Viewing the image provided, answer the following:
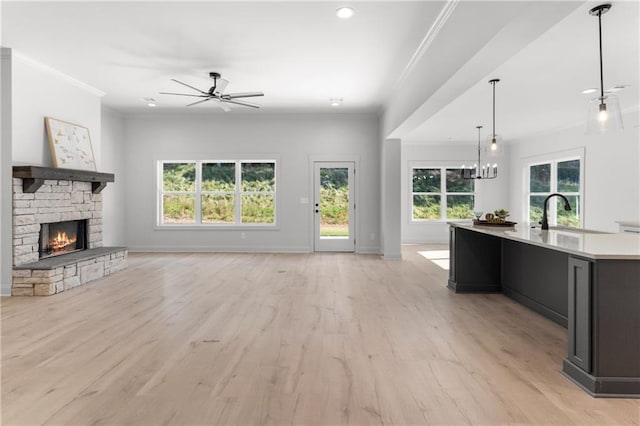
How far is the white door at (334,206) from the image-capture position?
8.18m

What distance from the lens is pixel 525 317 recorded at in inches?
146

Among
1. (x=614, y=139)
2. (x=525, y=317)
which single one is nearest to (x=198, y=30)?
(x=525, y=317)

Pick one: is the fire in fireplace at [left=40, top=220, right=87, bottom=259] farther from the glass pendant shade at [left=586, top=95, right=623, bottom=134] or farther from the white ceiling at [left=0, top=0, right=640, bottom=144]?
the glass pendant shade at [left=586, top=95, right=623, bottom=134]

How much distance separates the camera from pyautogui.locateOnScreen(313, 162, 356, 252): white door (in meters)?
8.18

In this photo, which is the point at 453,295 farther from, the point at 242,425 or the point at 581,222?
the point at 581,222

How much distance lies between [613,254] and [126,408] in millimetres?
2804

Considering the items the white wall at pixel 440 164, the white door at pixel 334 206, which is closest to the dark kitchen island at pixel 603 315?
the white door at pixel 334 206

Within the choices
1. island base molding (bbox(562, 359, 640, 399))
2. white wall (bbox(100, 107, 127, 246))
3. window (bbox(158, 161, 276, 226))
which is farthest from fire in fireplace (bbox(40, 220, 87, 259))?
island base molding (bbox(562, 359, 640, 399))

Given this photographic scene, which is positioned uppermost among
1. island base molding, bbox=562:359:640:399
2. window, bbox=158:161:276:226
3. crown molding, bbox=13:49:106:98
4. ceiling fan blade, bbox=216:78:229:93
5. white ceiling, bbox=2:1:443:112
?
white ceiling, bbox=2:1:443:112

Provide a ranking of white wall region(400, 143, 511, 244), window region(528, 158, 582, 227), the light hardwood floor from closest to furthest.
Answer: the light hardwood floor, window region(528, 158, 582, 227), white wall region(400, 143, 511, 244)

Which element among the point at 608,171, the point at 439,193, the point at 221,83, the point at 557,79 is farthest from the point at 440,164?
the point at 221,83

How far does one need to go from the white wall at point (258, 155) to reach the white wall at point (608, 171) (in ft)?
Answer: 13.1

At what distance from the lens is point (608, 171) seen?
23.0ft

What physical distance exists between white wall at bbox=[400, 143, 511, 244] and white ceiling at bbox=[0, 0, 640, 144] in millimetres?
3472
